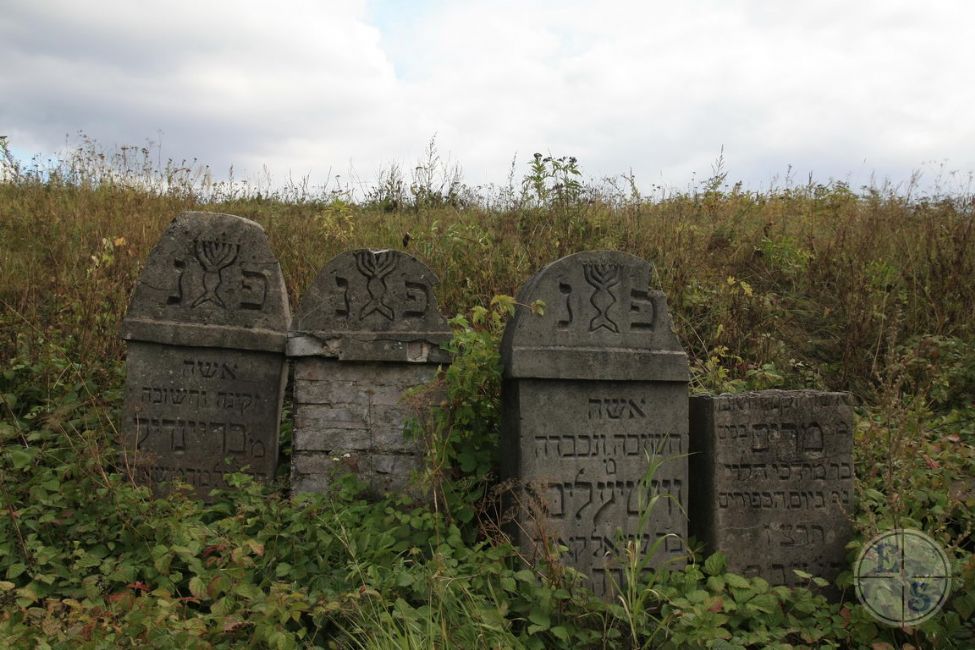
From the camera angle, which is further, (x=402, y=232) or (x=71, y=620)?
(x=402, y=232)

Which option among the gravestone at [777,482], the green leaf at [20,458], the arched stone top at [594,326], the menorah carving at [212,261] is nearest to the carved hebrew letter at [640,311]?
the arched stone top at [594,326]

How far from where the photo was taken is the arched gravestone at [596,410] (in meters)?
3.54

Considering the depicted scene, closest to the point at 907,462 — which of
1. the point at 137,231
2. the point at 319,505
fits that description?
the point at 319,505

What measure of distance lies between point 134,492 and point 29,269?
3.36 meters

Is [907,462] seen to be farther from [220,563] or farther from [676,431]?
[220,563]

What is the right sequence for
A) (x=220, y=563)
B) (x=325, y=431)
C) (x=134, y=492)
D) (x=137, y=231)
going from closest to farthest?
(x=220, y=563)
(x=134, y=492)
(x=325, y=431)
(x=137, y=231)

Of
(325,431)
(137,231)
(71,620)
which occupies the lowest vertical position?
(71,620)

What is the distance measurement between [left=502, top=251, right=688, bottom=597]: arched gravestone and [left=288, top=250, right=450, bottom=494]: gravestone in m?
0.64

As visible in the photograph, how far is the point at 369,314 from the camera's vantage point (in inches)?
161

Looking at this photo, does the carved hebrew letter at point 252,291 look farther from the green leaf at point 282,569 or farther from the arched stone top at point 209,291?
the green leaf at point 282,569

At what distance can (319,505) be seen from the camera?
3.69 meters

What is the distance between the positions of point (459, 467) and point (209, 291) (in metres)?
1.65

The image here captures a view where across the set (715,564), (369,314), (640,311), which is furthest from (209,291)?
(715,564)

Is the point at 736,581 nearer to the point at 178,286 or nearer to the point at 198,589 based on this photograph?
the point at 198,589
